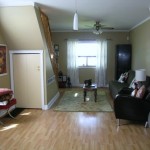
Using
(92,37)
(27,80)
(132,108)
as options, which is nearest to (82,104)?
(27,80)

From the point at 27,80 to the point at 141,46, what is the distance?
3.87 m

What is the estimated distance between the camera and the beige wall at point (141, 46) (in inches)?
221

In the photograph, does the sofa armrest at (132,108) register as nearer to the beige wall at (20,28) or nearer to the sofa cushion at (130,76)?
the sofa cushion at (130,76)

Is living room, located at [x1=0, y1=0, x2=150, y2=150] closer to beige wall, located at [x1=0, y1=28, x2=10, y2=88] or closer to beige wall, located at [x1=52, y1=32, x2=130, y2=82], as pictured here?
beige wall, located at [x1=0, y1=28, x2=10, y2=88]

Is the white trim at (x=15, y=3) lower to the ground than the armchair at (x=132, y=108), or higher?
higher

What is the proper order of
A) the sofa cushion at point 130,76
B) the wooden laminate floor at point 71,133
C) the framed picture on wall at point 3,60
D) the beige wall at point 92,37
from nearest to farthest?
the wooden laminate floor at point 71,133 < the framed picture on wall at point 3,60 < the sofa cushion at point 130,76 < the beige wall at point 92,37

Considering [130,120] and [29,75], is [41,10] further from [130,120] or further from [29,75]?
[130,120]

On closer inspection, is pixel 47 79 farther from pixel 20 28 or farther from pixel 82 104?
pixel 20 28

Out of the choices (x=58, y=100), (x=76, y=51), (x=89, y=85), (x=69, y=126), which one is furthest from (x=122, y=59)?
(x=69, y=126)

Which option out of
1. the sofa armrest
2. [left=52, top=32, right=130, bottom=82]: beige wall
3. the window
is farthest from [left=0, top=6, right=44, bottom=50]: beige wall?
the window

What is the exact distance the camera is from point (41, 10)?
4574 millimetres

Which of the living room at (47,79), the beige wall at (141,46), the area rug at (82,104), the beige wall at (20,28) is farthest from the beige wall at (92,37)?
the beige wall at (20,28)

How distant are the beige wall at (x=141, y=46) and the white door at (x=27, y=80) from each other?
126 inches

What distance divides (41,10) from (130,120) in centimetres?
327
